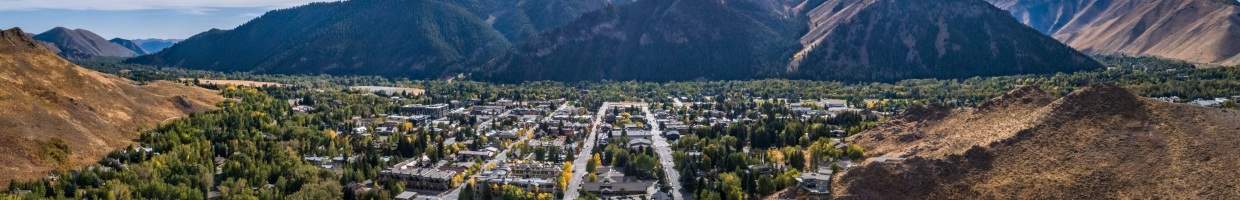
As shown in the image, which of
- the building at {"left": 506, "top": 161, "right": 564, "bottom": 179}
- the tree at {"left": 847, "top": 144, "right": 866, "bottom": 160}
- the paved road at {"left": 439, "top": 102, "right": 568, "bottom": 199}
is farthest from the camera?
the building at {"left": 506, "top": 161, "right": 564, "bottom": 179}

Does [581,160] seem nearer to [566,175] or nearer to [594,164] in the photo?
[594,164]

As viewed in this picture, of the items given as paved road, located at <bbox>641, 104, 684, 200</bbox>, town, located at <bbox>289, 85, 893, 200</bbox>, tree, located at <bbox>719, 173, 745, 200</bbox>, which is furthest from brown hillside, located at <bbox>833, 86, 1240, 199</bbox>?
paved road, located at <bbox>641, 104, 684, 200</bbox>

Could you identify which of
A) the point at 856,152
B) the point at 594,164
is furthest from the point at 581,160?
the point at 856,152

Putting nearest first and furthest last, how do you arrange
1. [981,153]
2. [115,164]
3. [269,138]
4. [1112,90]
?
1. [981,153]
2. [1112,90]
3. [115,164]
4. [269,138]

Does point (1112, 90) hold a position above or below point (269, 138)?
above

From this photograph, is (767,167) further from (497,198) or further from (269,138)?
(269,138)

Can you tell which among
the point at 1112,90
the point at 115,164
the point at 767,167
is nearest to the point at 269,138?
the point at 115,164

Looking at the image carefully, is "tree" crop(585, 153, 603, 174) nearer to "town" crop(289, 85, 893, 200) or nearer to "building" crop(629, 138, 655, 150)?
"town" crop(289, 85, 893, 200)
